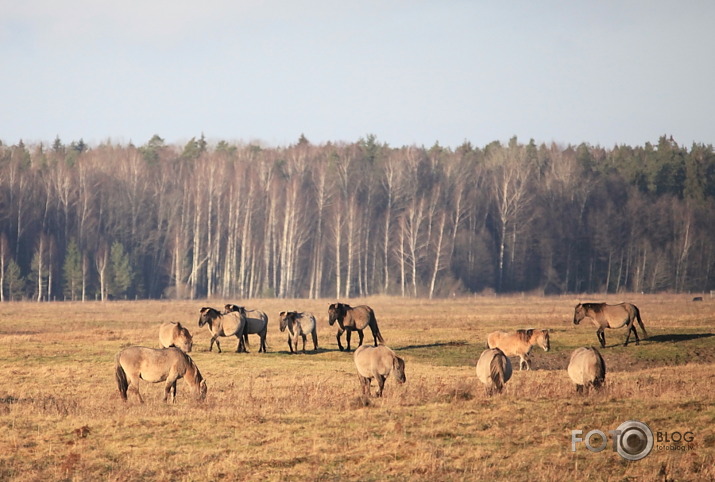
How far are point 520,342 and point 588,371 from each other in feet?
20.7

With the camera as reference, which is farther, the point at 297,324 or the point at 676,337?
the point at 676,337

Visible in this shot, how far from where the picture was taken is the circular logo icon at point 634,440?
46.4 ft

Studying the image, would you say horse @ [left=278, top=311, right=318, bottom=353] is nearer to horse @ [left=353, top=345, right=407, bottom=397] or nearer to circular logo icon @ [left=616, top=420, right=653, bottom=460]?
horse @ [left=353, top=345, right=407, bottom=397]

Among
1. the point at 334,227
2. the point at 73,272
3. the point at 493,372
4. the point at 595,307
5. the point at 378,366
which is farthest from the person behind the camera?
the point at 334,227

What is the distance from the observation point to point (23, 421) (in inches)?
674

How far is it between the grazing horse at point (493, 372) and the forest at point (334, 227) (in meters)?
62.1

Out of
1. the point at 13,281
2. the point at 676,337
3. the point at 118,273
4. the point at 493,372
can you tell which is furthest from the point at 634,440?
the point at 118,273

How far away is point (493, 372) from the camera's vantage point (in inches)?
765

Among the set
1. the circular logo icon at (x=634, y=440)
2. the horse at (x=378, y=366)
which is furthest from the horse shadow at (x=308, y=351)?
the circular logo icon at (x=634, y=440)

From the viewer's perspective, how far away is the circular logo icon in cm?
1413

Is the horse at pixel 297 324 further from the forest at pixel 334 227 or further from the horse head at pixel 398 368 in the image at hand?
the forest at pixel 334 227

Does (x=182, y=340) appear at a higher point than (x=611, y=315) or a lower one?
lower

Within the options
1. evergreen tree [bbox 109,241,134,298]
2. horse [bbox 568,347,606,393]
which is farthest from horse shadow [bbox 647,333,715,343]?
evergreen tree [bbox 109,241,134,298]

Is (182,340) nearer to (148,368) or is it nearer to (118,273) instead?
(148,368)
